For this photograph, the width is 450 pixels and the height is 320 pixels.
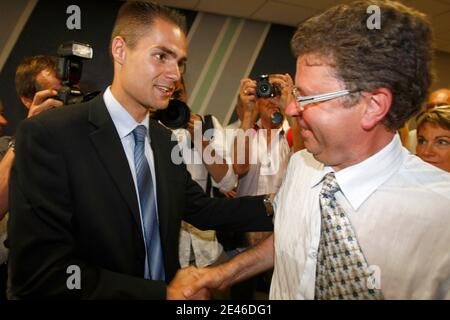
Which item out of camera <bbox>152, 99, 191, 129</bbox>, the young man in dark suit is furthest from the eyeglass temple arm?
camera <bbox>152, 99, 191, 129</bbox>

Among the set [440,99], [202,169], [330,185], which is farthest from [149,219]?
[440,99]

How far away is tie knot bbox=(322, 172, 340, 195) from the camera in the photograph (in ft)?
3.45

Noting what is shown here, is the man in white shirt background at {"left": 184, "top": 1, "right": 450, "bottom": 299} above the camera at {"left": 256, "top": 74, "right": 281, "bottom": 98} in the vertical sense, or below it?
below

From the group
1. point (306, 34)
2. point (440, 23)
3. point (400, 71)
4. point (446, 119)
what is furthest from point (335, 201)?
point (440, 23)

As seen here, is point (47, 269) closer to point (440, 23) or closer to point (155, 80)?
point (155, 80)

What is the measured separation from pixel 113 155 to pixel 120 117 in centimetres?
18

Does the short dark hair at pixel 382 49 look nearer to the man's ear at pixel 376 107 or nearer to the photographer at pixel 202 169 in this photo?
the man's ear at pixel 376 107

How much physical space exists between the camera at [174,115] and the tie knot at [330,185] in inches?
39.5

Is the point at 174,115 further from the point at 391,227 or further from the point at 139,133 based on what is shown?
the point at 391,227

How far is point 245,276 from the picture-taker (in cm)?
130

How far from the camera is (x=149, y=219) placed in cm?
127

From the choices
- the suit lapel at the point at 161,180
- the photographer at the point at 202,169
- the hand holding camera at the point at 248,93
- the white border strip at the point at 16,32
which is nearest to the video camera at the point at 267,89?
the hand holding camera at the point at 248,93

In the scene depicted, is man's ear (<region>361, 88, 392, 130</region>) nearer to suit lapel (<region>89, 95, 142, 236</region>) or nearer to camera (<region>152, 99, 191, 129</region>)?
suit lapel (<region>89, 95, 142, 236</region>)

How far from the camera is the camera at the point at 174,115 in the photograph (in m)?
1.85
